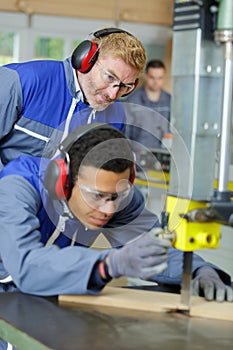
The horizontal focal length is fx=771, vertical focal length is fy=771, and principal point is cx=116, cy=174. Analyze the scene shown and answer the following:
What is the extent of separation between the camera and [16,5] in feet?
20.6

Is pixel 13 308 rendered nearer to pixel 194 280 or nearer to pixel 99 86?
pixel 194 280

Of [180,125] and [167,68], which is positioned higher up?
[167,68]

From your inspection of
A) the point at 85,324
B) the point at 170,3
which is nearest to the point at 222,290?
the point at 85,324

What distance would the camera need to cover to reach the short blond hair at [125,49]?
2184mm

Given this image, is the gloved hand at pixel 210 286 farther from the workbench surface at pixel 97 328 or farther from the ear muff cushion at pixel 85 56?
the ear muff cushion at pixel 85 56

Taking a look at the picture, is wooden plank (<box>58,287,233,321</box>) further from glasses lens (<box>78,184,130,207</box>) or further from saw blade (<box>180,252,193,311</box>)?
glasses lens (<box>78,184,130,207</box>)

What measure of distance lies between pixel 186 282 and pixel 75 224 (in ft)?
1.17

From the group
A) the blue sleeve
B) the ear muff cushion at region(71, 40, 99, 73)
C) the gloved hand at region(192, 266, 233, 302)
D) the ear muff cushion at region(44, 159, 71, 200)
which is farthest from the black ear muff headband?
the gloved hand at region(192, 266, 233, 302)

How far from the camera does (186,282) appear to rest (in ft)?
5.87

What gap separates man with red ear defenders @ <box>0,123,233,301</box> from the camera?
1.72 metres

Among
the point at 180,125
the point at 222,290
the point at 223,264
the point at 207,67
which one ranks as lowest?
the point at 223,264

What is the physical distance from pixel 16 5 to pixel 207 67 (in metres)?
4.92

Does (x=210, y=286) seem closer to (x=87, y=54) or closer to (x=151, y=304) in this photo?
(x=151, y=304)

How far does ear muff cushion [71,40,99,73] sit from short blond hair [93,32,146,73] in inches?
1.0
